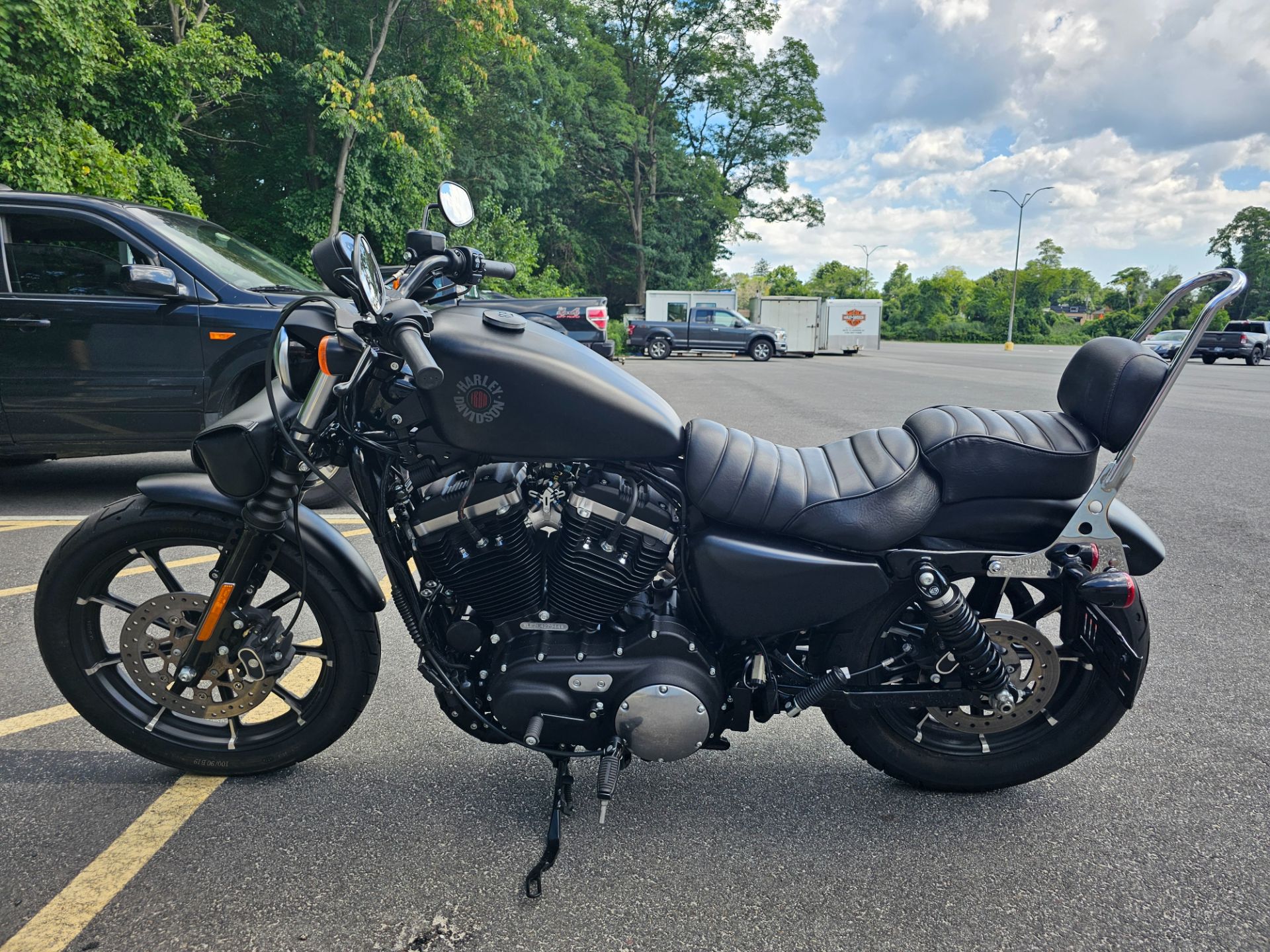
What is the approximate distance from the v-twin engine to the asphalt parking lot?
328 mm

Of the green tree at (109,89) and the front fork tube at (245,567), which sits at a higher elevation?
the green tree at (109,89)

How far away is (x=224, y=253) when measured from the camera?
205 inches

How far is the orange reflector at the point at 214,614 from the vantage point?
2.17m

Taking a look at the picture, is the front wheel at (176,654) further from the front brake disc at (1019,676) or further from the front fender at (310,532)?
the front brake disc at (1019,676)

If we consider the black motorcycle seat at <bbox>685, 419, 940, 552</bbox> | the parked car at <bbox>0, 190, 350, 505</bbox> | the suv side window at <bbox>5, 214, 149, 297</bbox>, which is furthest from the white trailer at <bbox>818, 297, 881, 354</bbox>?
the black motorcycle seat at <bbox>685, 419, 940, 552</bbox>

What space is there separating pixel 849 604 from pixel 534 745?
35.2 inches

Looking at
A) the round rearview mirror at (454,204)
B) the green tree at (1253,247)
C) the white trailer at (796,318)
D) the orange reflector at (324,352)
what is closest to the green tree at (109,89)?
the round rearview mirror at (454,204)

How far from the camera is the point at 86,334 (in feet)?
15.5

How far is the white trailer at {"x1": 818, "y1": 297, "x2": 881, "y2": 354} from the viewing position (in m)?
30.5

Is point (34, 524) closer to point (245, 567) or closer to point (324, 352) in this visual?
point (245, 567)

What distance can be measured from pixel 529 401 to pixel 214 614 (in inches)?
44.8

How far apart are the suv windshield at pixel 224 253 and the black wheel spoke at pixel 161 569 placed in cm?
311

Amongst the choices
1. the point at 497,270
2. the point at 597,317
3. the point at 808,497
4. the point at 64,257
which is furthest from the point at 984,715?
the point at 597,317

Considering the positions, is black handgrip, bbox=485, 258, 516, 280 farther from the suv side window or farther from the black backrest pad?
the suv side window
